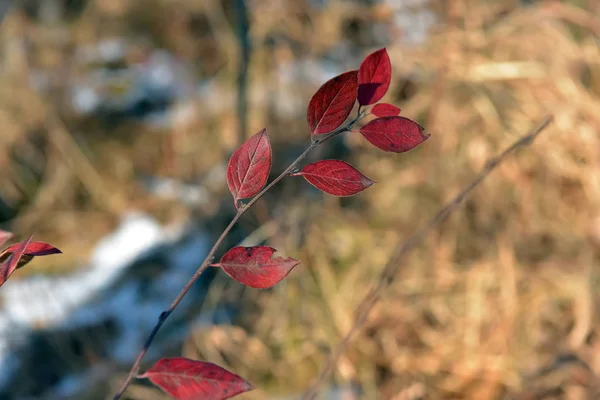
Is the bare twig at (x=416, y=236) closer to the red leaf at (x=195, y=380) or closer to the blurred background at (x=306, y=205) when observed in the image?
the red leaf at (x=195, y=380)

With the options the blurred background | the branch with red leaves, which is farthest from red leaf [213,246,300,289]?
the blurred background

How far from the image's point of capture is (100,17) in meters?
2.39

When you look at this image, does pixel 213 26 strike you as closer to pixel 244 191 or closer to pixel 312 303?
pixel 312 303

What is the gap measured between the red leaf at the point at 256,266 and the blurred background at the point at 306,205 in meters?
0.83

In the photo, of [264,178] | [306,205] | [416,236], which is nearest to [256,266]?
[264,178]

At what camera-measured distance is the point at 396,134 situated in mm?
339

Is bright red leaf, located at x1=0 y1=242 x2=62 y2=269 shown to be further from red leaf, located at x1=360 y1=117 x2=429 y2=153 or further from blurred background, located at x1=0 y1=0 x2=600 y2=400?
blurred background, located at x1=0 y1=0 x2=600 y2=400

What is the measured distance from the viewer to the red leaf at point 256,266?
324mm

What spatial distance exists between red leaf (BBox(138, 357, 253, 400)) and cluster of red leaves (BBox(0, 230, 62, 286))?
3.5 inches

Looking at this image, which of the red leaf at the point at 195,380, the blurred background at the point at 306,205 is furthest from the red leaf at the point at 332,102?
the blurred background at the point at 306,205

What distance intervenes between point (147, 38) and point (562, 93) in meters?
1.59

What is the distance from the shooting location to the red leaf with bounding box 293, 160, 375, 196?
0.33 meters

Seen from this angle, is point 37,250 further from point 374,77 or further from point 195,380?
→ point 374,77

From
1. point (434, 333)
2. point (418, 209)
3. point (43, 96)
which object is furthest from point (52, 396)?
point (43, 96)
